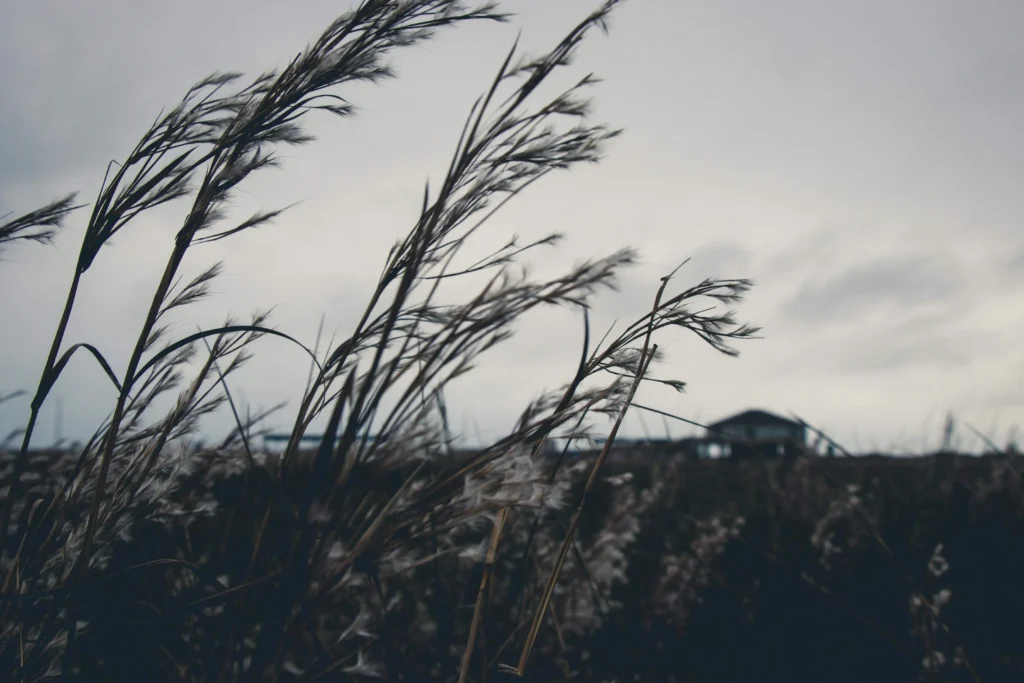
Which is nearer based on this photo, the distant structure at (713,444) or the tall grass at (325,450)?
the tall grass at (325,450)

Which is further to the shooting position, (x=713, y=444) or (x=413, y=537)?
(x=713, y=444)

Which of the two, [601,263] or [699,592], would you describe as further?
[699,592]

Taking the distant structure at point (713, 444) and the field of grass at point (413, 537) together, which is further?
the distant structure at point (713, 444)

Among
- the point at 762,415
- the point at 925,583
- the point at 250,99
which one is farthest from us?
the point at 762,415

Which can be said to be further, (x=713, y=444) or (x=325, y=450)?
(x=713, y=444)

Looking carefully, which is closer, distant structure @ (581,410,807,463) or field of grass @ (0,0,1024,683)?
field of grass @ (0,0,1024,683)

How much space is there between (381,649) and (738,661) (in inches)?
43.8

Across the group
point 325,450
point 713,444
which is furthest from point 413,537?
point 713,444

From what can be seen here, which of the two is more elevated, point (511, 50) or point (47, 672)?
point (511, 50)

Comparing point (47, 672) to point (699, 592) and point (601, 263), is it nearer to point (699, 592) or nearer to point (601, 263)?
point (601, 263)

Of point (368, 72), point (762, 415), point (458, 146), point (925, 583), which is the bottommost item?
point (925, 583)

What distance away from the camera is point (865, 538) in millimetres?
2900

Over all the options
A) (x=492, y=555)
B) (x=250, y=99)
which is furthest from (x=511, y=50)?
(x=492, y=555)

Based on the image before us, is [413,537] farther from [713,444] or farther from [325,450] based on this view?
[713,444]
